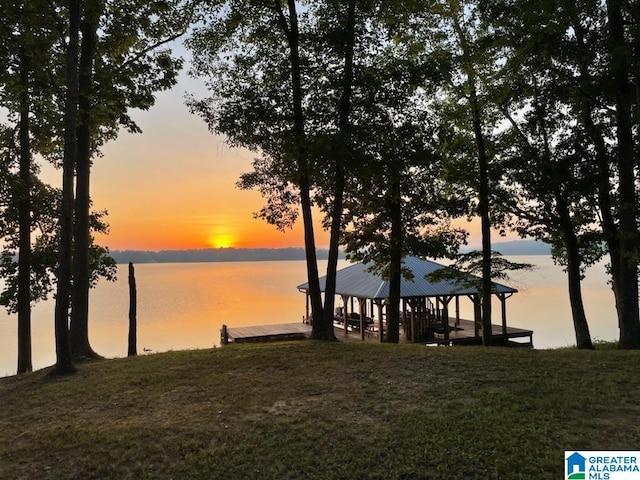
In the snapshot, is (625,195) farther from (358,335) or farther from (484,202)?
(358,335)

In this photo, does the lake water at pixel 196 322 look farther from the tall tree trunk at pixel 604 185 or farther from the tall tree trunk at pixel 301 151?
the tall tree trunk at pixel 301 151

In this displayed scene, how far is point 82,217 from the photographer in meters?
11.1

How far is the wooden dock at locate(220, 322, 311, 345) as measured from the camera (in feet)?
72.3

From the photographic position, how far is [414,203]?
558 inches

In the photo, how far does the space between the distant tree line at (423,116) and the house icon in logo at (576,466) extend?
267 inches

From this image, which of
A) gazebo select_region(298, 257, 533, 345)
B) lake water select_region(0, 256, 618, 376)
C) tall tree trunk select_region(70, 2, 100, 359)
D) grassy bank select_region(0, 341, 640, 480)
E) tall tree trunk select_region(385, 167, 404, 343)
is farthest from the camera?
lake water select_region(0, 256, 618, 376)

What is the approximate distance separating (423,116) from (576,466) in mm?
9283

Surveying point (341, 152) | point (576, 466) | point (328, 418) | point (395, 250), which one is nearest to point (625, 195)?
point (395, 250)

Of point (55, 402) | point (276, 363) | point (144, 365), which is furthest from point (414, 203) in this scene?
point (55, 402)

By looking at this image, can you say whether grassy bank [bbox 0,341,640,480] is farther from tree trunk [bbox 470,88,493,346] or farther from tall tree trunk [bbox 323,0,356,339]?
tree trunk [bbox 470,88,493,346]

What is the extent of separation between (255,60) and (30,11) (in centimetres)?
511

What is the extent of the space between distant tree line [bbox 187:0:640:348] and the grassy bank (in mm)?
4278

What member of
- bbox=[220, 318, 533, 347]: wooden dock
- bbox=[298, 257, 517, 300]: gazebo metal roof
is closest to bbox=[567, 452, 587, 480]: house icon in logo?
bbox=[298, 257, 517, 300]: gazebo metal roof

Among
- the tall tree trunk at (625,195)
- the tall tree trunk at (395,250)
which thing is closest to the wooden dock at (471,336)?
the tall tree trunk at (395,250)
